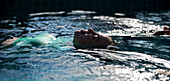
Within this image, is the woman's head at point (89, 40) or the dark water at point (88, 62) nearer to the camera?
the dark water at point (88, 62)

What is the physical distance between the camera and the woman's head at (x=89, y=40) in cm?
498

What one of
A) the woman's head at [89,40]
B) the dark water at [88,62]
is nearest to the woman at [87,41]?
the woman's head at [89,40]

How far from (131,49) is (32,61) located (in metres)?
2.21

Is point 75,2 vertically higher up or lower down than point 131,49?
higher up

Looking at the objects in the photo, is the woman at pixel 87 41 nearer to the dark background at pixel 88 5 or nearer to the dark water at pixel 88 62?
the dark water at pixel 88 62

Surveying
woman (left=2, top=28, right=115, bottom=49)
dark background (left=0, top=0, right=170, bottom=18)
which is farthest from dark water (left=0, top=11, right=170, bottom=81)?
dark background (left=0, top=0, right=170, bottom=18)

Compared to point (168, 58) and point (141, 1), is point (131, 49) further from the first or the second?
point (141, 1)

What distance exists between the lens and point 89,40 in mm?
4977

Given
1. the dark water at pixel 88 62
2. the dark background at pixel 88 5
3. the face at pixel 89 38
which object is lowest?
the dark water at pixel 88 62

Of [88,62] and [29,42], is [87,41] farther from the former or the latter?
[29,42]

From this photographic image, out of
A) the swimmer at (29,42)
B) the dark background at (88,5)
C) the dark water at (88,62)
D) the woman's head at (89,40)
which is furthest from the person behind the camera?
the dark background at (88,5)

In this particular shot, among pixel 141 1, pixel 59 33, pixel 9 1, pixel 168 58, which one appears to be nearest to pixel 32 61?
pixel 168 58

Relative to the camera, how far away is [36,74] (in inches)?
127

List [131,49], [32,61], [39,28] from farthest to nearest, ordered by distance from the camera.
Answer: [39,28]
[131,49]
[32,61]
